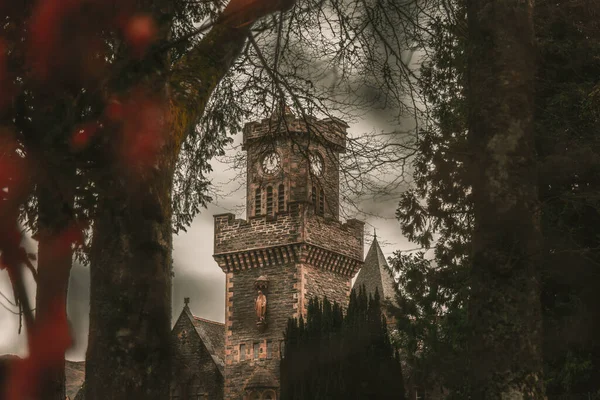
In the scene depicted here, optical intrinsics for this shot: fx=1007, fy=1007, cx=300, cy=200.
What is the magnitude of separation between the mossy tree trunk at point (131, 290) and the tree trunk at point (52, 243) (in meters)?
0.28

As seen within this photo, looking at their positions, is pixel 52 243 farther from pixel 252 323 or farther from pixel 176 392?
pixel 176 392

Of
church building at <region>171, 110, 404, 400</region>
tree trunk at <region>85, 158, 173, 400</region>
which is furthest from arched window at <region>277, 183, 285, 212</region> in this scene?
tree trunk at <region>85, 158, 173, 400</region>

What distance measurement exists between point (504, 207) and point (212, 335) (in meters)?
52.3

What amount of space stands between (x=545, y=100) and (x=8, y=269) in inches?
461

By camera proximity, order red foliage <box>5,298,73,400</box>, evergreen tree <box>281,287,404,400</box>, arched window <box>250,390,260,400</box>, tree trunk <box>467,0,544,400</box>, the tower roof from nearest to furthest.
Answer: red foliage <box>5,298,73,400</box>, tree trunk <box>467,0,544,400</box>, evergreen tree <box>281,287,404,400</box>, arched window <box>250,390,260,400</box>, the tower roof

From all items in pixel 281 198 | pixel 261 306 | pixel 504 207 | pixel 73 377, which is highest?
pixel 281 198

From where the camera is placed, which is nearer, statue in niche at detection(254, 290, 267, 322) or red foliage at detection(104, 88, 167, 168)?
red foliage at detection(104, 88, 167, 168)

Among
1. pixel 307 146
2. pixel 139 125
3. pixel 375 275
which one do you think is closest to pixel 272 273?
pixel 375 275

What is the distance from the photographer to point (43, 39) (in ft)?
17.2

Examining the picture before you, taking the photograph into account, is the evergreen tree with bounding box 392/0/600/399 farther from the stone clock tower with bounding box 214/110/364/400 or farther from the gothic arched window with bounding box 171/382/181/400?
the gothic arched window with bounding box 171/382/181/400

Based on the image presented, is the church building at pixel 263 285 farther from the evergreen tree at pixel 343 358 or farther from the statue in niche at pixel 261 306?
the evergreen tree at pixel 343 358

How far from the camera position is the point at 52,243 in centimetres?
568

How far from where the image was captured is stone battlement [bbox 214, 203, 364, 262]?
174ft

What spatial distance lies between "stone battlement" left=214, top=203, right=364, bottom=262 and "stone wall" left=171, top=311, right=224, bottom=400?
462 centimetres
